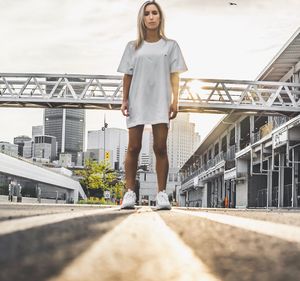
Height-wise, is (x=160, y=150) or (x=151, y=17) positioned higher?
(x=151, y=17)

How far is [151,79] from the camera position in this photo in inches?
259

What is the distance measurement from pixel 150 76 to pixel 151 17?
A: 650 mm

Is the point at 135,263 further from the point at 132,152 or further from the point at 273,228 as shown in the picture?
the point at 132,152

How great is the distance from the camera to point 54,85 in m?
32.9

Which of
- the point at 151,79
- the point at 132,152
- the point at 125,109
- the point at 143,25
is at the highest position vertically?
the point at 143,25

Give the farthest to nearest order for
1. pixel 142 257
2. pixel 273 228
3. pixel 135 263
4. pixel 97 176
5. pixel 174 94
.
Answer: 1. pixel 97 176
2. pixel 174 94
3. pixel 273 228
4. pixel 142 257
5. pixel 135 263

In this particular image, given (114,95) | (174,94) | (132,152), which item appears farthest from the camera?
(114,95)

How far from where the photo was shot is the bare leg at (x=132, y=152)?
6.66 meters

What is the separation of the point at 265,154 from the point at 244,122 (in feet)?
49.2

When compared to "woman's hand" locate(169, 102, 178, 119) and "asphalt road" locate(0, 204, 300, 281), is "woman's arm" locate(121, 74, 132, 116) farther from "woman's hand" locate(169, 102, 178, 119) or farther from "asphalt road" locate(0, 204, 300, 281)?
"asphalt road" locate(0, 204, 300, 281)

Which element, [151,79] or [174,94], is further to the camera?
[174,94]

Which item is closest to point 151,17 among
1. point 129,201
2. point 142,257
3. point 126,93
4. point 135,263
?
point 126,93

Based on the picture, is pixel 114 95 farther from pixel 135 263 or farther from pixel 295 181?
pixel 135 263

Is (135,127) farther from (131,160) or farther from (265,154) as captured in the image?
(265,154)
